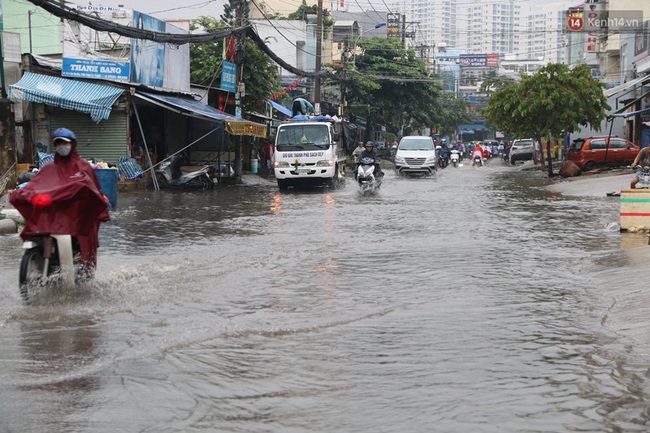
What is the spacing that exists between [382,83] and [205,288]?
54114mm

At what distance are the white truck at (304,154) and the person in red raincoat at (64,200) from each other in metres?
17.5

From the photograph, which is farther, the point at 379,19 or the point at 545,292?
the point at 379,19

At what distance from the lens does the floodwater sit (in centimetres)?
471

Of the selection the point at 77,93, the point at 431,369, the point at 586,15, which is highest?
the point at 586,15

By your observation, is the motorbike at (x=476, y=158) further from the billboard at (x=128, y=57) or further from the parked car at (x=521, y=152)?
the billboard at (x=128, y=57)

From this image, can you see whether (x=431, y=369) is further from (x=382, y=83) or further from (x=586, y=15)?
(x=586, y=15)

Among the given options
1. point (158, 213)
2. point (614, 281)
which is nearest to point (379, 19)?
point (158, 213)

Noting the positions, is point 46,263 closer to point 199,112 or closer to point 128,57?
point 199,112

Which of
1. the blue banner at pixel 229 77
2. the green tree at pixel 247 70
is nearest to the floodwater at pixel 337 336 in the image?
the blue banner at pixel 229 77

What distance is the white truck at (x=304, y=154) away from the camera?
1017 inches

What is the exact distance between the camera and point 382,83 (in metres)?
61.8

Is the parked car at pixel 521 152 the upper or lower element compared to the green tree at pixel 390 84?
lower

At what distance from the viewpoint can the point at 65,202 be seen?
312 inches

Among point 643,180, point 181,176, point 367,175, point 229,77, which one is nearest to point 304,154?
point 367,175
